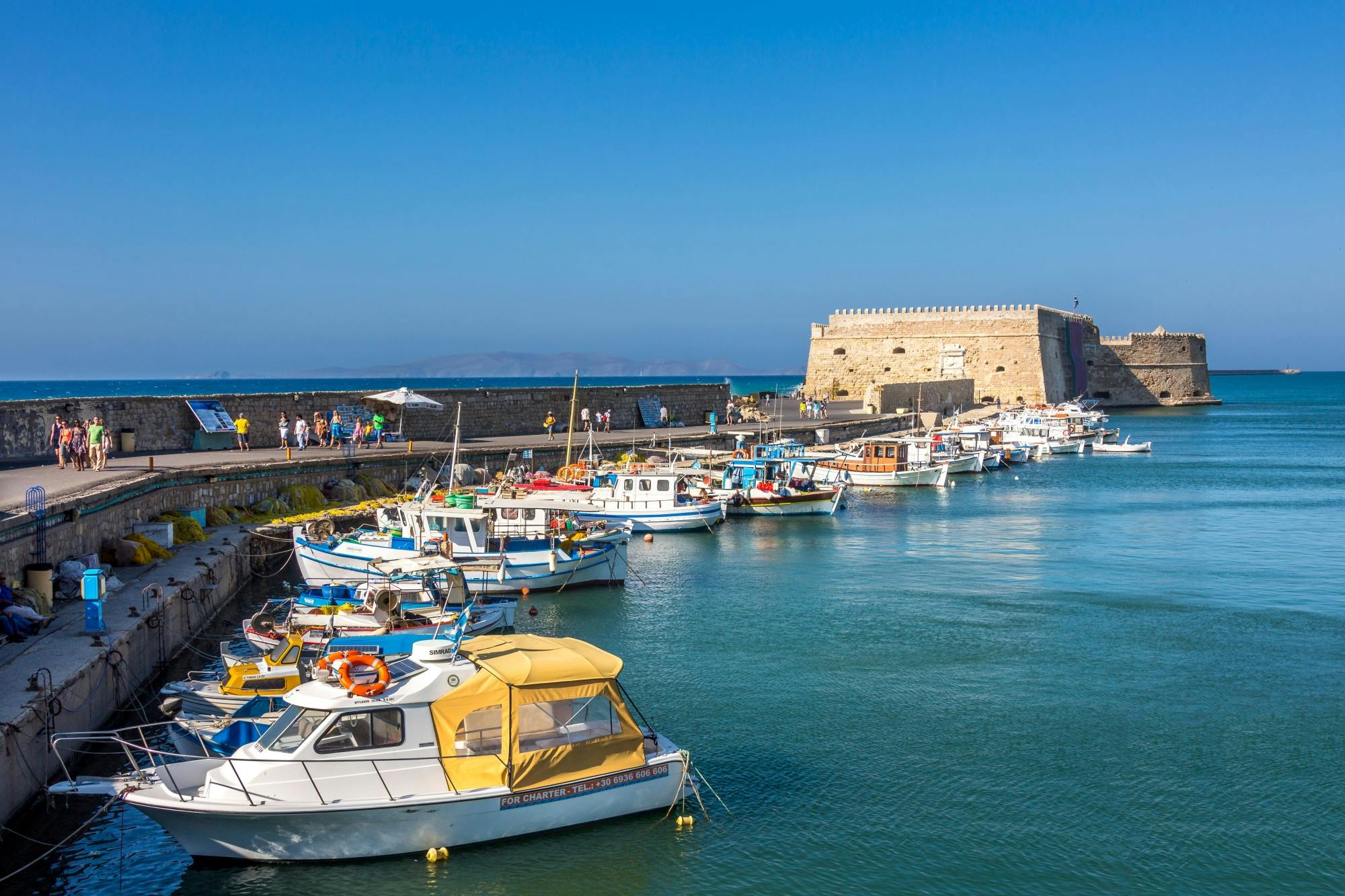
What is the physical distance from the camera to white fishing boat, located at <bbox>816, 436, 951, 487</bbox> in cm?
4150

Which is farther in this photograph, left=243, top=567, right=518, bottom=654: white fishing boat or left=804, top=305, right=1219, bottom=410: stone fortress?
left=804, top=305, right=1219, bottom=410: stone fortress

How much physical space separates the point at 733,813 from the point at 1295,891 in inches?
209

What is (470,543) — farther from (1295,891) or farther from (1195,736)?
(1295,891)

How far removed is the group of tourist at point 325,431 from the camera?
30703 millimetres

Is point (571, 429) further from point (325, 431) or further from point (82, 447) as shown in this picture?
point (82, 447)

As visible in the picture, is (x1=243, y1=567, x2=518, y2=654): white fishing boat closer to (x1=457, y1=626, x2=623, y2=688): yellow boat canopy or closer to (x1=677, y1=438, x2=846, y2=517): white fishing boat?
(x1=457, y1=626, x2=623, y2=688): yellow boat canopy

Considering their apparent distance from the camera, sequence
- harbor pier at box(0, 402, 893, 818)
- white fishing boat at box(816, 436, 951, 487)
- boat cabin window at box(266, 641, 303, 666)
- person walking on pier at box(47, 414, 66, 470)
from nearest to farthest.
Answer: harbor pier at box(0, 402, 893, 818) → boat cabin window at box(266, 641, 303, 666) → person walking on pier at box(47, 414, 66, 470) → white fishing boat at box(816, 436, 951, 487)

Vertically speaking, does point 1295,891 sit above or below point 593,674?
below

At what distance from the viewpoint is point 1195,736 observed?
13.9 m

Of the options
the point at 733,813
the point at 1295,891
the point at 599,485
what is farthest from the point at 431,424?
the point at 1295,891

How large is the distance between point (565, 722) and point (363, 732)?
193cm

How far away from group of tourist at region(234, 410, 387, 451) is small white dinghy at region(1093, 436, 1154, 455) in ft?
123

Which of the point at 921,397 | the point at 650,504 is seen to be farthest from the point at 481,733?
the point at 921,397

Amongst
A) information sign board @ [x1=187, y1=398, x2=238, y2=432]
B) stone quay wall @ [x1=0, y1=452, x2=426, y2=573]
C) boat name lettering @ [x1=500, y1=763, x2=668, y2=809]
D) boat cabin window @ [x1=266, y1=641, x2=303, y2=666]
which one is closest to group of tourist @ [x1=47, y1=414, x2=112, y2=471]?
stone quay wall @ [x1=0, y1=452, x2=426, y2=573]
